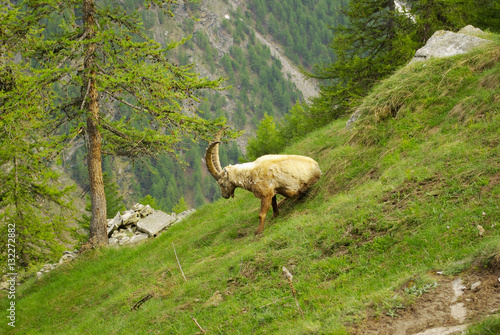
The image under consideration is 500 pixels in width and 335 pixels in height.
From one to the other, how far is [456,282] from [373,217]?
219 centimetres

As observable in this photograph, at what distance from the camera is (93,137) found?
14695 mm

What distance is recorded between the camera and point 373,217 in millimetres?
6746

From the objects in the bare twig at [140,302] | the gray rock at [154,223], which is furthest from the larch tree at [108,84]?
the bare twig at [140,302]

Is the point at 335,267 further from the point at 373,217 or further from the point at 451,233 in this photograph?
the point at 451,233

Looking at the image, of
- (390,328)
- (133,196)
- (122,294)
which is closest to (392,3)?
(122,294)

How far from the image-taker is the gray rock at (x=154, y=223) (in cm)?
1690

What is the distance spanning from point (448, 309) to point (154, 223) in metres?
14.5

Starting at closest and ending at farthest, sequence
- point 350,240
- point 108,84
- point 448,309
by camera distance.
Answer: point 448,309
point 350,240
point 108,84

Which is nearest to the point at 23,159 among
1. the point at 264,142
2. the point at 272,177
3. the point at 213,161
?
the point at 213,161

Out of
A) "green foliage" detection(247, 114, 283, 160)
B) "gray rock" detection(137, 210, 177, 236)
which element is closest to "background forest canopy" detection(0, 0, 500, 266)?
"gray rock" detection(137, 210, 177, 236)

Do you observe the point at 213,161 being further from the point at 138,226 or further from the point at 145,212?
the point at 145,212

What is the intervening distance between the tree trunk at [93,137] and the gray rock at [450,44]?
10814 millimetres

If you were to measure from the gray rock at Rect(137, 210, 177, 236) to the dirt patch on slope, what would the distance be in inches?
527

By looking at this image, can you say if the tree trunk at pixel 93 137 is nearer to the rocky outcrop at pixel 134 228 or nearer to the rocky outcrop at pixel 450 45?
the rocky outcrop at pixel 134 228
